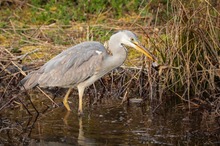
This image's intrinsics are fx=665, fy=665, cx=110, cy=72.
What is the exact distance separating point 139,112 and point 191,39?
1251 millimetres

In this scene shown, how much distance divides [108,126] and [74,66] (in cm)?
136

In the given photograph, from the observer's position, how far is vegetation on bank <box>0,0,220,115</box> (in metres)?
9.12

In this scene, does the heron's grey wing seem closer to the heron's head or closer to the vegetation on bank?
the heron's head

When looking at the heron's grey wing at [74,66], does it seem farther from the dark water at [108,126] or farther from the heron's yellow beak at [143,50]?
the heron's yellow beak at [143,50]

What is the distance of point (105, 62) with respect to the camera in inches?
364

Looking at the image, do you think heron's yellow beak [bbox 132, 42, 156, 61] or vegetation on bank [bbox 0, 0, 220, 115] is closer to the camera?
heron's yellow beak [bbox 132, 42, 156, 61]

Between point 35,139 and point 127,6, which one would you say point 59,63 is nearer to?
point 35,139

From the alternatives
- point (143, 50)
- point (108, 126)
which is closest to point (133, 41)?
point (143, 50)

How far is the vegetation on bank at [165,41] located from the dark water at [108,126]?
0.36m

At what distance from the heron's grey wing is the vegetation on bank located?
2.01 feet

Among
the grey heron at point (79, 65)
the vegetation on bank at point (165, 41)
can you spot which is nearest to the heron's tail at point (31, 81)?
the grey heron at point (79, 65)

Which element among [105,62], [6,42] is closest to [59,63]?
[105,62]

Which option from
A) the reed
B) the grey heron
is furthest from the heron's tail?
the reed

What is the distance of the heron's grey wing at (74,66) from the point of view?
9.20m
